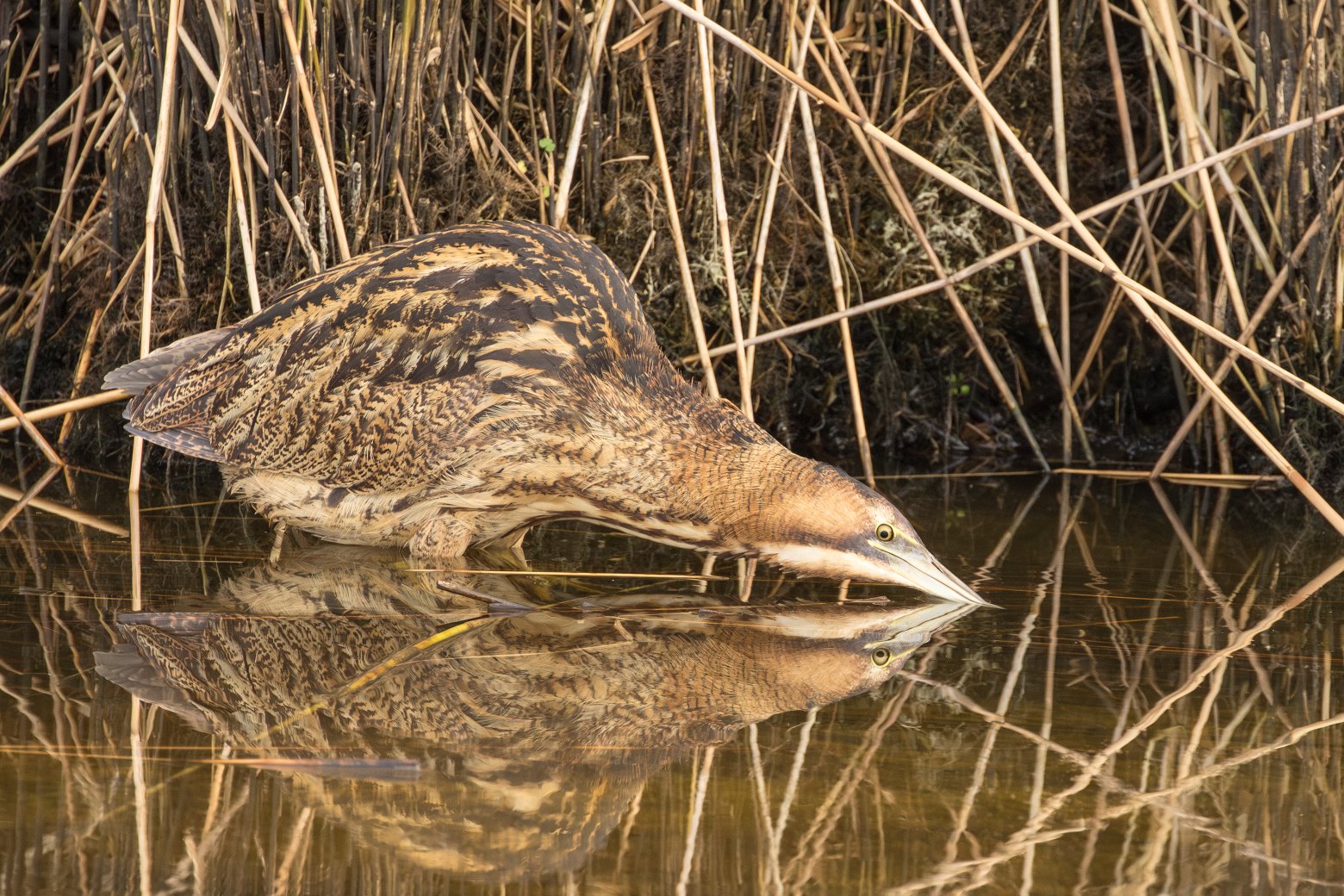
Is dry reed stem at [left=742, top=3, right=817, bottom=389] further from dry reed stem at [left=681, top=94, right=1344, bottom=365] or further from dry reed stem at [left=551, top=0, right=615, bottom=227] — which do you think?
dry reed stem at [left=551, top=0, right=615, bottom=227]

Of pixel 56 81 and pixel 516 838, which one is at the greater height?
pixel 56 81

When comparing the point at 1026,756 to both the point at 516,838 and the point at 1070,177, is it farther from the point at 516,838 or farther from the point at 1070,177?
the point at 1070,177

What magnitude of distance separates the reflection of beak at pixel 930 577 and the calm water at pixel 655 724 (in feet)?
0.19

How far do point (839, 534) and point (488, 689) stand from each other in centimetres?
106

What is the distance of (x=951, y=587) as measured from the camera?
2.94m

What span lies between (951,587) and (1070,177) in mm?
2292

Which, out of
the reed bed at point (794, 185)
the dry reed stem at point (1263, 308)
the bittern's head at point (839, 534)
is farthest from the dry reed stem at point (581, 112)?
the dry reed stem at point (1263, 308)

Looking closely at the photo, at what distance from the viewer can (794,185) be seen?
437 centimetres

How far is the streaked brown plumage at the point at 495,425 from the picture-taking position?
124 inches

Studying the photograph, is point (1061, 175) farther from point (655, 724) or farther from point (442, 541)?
point (655, 724)

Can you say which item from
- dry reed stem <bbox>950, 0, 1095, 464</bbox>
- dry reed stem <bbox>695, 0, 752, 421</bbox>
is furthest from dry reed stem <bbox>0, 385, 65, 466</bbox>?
dry reed stem <bbox>950, 0, 1095, 464</bbox>

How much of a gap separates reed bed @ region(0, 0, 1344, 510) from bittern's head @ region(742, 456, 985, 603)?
622 mm

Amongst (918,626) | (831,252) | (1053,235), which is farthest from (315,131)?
(918,626)

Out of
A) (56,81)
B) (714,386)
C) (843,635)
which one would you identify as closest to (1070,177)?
(714,386)
